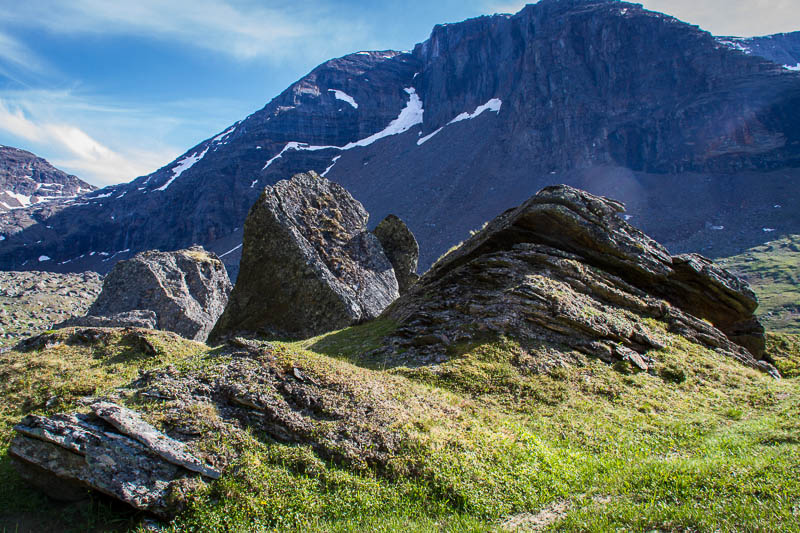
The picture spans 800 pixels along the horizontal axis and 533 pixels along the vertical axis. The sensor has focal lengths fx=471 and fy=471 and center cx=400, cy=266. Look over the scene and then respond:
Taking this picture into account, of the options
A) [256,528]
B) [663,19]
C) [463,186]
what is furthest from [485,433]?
[663,19]

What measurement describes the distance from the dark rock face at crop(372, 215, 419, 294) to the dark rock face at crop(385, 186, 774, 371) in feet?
23.9

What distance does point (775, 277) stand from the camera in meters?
90.5

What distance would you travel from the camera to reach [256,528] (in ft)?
20.2

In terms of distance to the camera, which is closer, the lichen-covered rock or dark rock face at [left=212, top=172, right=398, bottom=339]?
dark rock face at [left=212, top=172, right=398, bottom=339]

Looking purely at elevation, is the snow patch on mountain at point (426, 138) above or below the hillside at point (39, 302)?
above

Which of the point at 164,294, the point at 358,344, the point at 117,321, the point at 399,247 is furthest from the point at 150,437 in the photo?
the point at 164,294

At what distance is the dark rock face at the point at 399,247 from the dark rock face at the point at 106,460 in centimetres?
2018

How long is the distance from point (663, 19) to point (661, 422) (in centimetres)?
18804

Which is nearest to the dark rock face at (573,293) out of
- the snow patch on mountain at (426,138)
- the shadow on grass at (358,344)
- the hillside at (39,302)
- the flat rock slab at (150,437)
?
the shadow on grass at (358,344)

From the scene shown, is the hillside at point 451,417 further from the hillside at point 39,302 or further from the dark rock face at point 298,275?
the hillside at point 39,302

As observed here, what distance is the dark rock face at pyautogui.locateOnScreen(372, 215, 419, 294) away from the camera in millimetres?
26766

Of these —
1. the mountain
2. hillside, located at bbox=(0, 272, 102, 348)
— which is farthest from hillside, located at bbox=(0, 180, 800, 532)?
the mountain

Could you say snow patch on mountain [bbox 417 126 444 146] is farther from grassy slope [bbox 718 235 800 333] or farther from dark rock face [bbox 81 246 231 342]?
dark rock face [bbox 81 246 231 342]

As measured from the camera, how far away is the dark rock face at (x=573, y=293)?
13.9 metres
